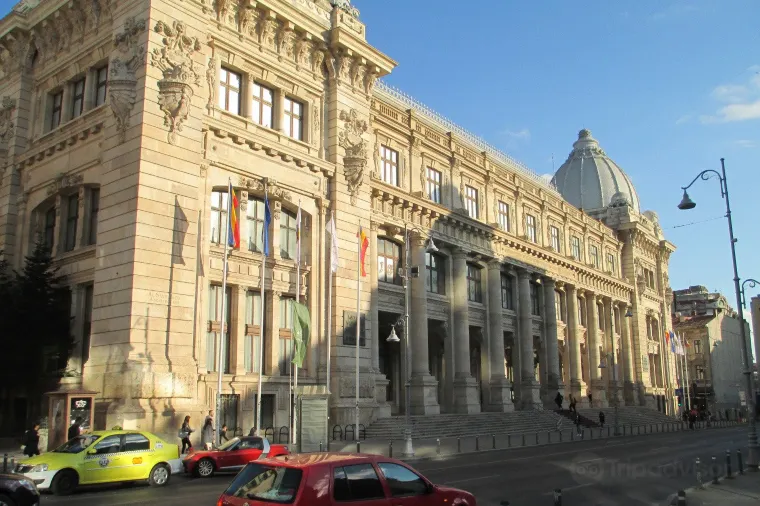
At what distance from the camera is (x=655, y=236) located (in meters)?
85.1

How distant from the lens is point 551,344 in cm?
5988

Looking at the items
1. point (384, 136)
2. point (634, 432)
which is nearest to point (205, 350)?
point (384, 136)

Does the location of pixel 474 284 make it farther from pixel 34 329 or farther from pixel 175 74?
pixel 34 329

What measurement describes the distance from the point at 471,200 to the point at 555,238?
16.7 metres

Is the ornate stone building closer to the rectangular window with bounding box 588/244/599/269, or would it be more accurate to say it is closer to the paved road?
the paved road

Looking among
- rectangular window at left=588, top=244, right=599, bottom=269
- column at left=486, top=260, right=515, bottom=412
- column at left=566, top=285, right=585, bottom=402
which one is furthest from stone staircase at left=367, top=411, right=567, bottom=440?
rectangular window at left=588, top=244, right=599, bottom=269

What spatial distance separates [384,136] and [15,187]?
20728 millimetres

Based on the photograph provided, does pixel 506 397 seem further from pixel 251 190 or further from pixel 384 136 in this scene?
pixel 251 190

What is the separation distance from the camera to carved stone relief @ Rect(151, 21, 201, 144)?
28312 mm

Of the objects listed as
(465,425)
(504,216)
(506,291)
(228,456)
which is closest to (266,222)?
(228,456)

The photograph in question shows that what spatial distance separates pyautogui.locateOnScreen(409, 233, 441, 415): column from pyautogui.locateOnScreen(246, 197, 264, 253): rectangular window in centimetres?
1279

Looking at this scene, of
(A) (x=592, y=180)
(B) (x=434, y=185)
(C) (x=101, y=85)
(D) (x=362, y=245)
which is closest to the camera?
(C) (x=101, y=85)

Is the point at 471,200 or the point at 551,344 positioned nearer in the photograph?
the point at 471,200

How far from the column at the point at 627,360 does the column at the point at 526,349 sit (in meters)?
22.2
